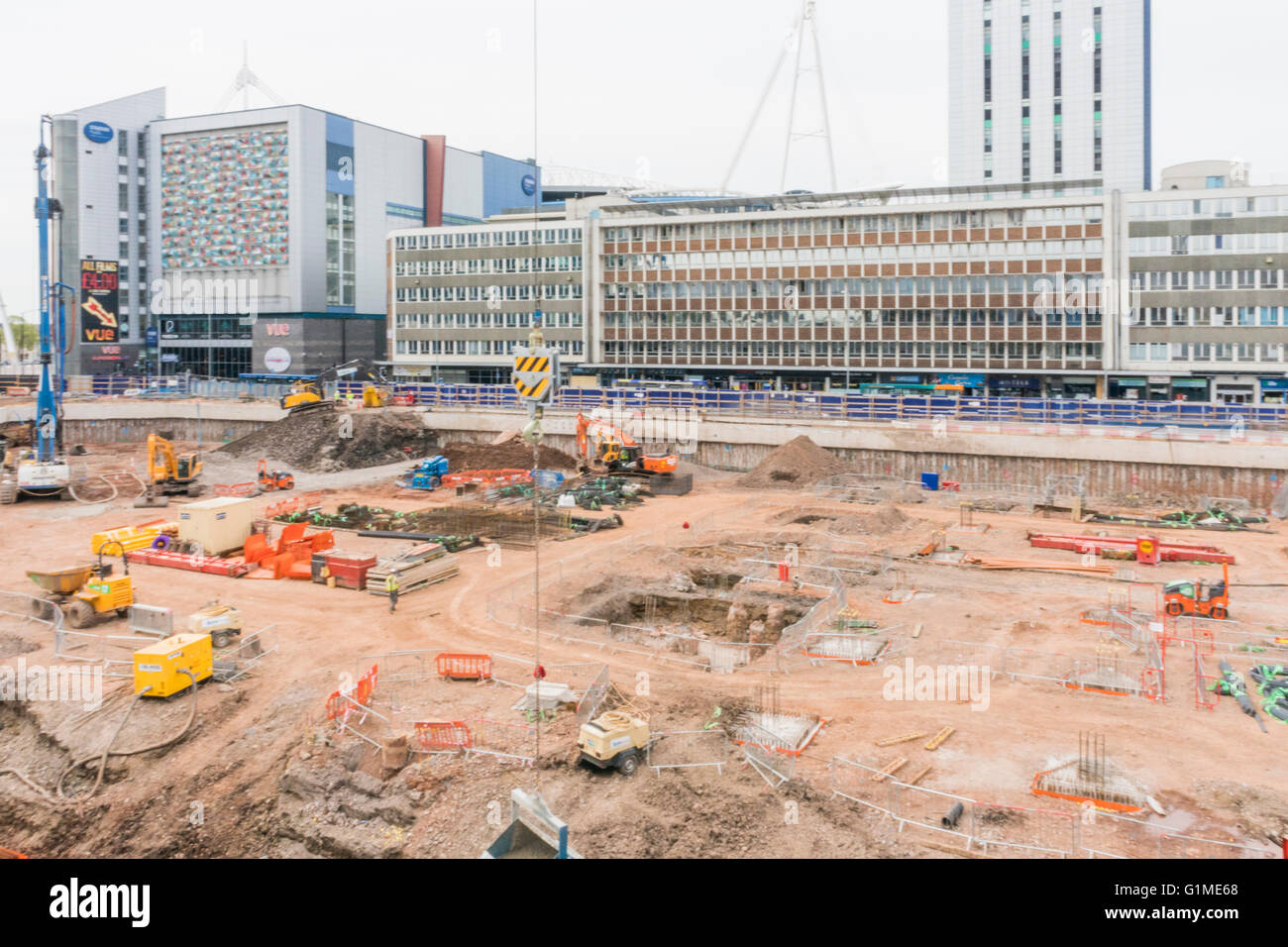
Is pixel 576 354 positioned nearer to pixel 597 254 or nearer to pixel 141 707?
pixel 597 254

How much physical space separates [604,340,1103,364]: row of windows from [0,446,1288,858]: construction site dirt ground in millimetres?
45641

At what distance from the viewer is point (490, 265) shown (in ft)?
282

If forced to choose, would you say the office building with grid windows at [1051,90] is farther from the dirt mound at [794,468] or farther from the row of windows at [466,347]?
the dirt mound at [794,468]

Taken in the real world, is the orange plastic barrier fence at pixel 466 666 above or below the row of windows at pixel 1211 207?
below

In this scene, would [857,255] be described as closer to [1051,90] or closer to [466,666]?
[1051,90]

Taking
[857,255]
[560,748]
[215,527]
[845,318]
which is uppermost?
[857,255]

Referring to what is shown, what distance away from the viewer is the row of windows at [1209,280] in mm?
63281

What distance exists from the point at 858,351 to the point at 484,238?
34.7 meters

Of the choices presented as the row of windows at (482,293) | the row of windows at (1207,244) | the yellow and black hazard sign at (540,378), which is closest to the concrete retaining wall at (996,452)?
the row of windows at (1207,244)

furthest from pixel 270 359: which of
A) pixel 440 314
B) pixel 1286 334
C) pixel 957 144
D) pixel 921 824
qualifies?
A: pixel 921 824

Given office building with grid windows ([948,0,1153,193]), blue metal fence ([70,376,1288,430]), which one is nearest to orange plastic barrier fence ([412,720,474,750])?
blue metal fence ([70,376,1288,430])

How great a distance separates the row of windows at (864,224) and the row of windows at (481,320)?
7989 mm

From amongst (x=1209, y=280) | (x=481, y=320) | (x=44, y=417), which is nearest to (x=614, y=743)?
(x=44, y=417)
